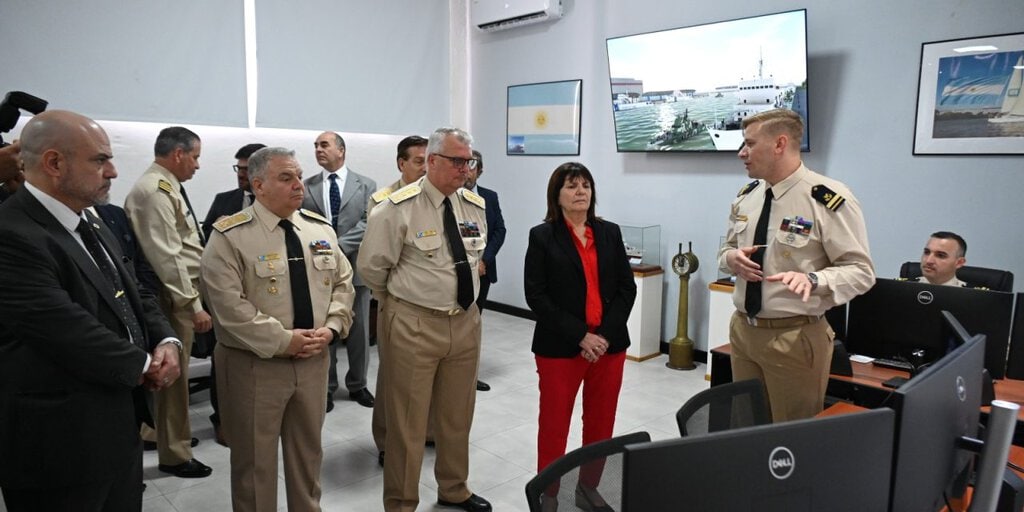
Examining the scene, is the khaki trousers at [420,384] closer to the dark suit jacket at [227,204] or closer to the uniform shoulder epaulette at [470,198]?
the uniform shoulder epaulette at [470,198]

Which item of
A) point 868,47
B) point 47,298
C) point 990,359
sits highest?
point 868,47

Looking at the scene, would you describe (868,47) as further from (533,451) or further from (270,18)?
(270,18)

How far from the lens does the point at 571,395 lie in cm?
278

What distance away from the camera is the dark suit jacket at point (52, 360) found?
1.58 metres

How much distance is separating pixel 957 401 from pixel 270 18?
560 cm

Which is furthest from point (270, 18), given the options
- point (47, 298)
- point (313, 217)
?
point (47, 298)

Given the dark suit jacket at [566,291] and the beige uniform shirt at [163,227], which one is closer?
the dark suit jacket at [566,291]

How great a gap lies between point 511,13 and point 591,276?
14.5ft

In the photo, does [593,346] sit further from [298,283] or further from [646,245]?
[646,245]

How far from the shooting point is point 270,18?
5.46 metres

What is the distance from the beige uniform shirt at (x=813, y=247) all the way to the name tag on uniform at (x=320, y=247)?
1630mm

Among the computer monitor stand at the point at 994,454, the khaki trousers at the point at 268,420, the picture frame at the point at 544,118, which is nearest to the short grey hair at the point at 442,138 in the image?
the khaki trousers at the point at 268,420

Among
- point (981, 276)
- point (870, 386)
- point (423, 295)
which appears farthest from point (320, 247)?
point (981, 276)

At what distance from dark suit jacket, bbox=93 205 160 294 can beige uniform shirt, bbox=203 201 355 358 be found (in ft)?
2.95
